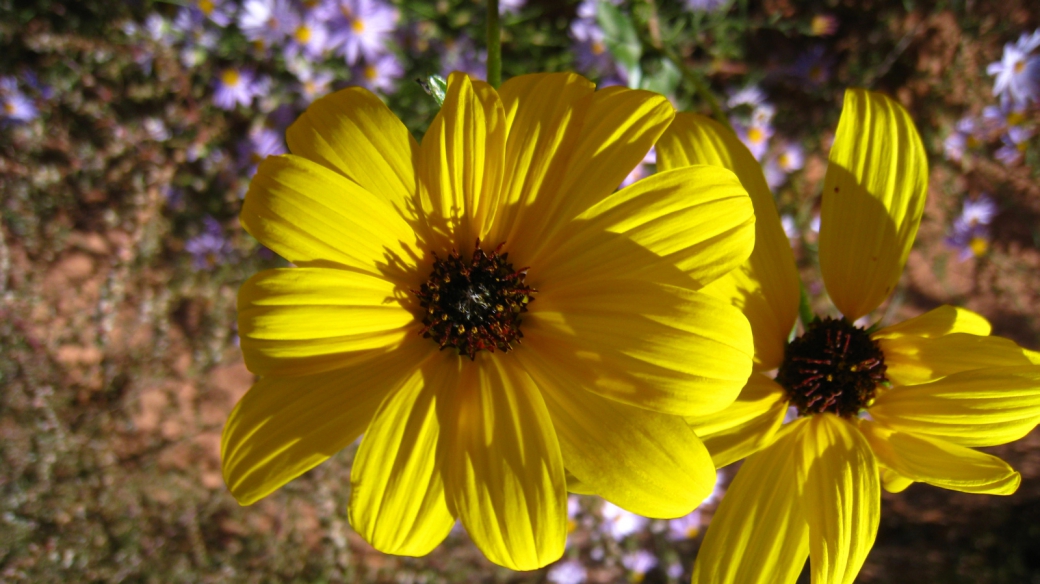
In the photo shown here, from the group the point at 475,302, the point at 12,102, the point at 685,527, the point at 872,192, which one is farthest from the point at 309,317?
the point at 12,102

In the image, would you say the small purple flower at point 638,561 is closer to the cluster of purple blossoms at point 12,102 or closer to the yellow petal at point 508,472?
the yellow petal at point 508,472

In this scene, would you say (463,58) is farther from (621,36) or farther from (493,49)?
(493,49)

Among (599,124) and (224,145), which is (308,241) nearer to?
(599,124)

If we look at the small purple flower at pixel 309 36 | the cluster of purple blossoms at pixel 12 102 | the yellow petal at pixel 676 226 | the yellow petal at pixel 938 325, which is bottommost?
the yellow petal at pixel 938 325

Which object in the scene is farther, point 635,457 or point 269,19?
point 269,19

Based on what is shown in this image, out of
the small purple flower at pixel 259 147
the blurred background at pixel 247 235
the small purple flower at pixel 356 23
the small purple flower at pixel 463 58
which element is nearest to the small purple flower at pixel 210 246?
the blurred background at pixel 247 235

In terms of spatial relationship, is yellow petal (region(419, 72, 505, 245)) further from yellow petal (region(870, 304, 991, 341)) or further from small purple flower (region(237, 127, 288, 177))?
small purple flower (region(237, 127, 288, 177))
